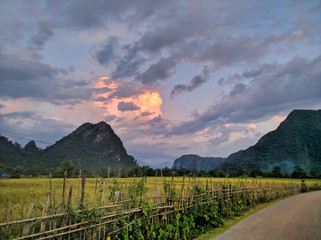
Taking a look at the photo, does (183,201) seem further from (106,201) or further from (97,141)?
(97,141)

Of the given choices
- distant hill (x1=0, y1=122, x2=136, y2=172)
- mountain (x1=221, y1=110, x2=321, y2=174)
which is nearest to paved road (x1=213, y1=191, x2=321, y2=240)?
distant hill (x1=0, y1=122, x2=136, y2=172)

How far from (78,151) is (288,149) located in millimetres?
94433

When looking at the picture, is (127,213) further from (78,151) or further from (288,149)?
(78,151)

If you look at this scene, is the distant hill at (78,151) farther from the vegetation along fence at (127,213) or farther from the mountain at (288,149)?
the vegetation along fence at (127,213)

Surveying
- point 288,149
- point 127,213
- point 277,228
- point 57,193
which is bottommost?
point 277,228

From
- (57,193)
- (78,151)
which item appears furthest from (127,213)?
(78,151)

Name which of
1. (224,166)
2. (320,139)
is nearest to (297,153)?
(320,139)

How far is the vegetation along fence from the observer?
5551 mm

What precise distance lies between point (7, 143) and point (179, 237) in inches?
3888

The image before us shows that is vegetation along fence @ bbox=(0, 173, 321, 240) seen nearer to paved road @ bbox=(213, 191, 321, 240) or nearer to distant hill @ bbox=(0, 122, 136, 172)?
paved road @ bbox=(213, 191, 321, 240)

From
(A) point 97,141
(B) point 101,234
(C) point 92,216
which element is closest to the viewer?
(C) point 92,216

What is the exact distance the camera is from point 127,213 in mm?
7191

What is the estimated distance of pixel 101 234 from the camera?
645 centimetres

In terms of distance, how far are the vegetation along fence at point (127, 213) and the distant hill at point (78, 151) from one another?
73.7 meters
